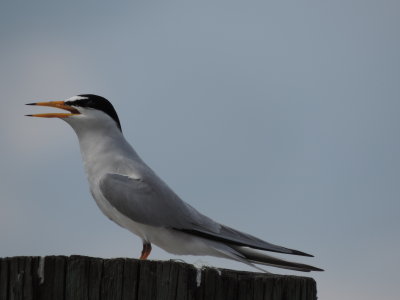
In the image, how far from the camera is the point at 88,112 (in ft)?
24.8

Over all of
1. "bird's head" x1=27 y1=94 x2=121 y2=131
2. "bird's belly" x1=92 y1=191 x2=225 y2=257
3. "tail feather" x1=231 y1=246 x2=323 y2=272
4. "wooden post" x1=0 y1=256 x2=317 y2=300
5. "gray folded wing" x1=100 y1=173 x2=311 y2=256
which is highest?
"bird's head" x1=27 y1=94 x2=121 y2=131

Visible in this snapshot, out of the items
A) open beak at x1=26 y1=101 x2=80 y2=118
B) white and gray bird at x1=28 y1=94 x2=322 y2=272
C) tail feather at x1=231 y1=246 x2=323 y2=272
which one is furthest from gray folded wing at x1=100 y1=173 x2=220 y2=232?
open beak at x1=26 y1=101 x2=80 y2=118

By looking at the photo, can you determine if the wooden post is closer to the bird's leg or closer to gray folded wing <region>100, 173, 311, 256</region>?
gray folded wing <region>100, 173, 311, 256</region>

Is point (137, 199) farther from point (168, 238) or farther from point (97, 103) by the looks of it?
point (97, 103)

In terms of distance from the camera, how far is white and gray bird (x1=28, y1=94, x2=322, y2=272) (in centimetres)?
643

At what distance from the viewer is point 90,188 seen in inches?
286

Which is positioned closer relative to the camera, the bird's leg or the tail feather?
the tail feather

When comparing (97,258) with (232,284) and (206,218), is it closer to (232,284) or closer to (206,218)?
(232,284)

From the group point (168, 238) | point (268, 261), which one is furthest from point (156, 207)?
point (268, 261)

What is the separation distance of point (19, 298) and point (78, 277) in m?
0.47

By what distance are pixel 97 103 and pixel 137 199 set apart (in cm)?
135

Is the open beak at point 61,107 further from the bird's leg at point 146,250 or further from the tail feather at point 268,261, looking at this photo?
the tail feather at point 268,261

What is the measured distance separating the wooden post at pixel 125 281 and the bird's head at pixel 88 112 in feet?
11.0

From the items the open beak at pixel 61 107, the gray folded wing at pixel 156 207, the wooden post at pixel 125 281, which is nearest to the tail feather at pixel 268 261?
the gray folded wing at pixel 156 207
